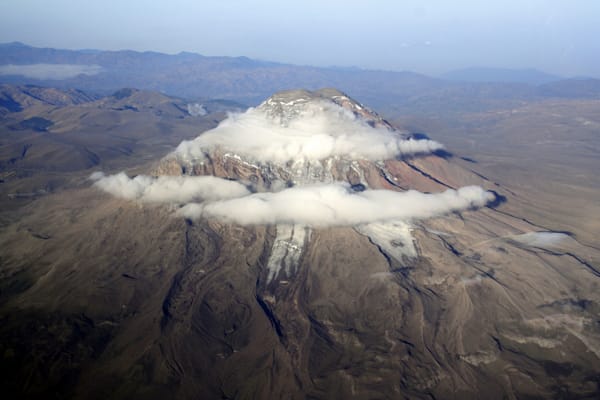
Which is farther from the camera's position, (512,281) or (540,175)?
(540,175)

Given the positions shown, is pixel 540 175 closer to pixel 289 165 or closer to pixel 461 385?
pixel 289 165

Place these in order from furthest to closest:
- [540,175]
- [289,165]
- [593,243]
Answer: [540,175]
[289,165]
[593,243]

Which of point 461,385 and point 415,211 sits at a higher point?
point 415,211

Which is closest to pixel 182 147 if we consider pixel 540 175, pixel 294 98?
pixel 294 98

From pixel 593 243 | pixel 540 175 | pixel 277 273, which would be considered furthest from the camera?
pixel 540 175

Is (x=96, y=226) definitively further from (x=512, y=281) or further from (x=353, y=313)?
(x=512, y=281)

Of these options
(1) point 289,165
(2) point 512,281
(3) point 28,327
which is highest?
(1) point 289,165
